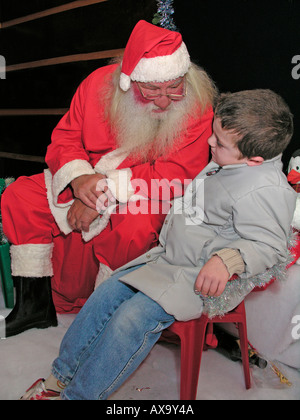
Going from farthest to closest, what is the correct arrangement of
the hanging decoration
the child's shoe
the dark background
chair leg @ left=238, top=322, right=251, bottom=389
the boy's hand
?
the hanging decoration
the dark background
chair leg @ left=238, top=322, right=251, bottom=389
the child's shoe
the boy's hand

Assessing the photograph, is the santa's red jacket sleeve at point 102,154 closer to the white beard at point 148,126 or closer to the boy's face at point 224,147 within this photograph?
the white beard at point 148,126

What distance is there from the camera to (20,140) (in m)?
3.38

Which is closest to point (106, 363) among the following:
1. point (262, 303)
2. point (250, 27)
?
point (262, 303)

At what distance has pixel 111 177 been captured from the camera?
60.8 inches

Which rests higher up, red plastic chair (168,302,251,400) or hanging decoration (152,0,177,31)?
hanging decoration (152,0,177,31)

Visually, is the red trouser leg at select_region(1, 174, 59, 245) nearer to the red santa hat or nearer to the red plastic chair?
the red santa hat

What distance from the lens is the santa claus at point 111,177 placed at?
4.93 feet

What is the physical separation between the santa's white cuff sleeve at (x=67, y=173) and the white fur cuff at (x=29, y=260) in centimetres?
20

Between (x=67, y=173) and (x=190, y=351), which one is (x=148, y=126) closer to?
(x=67, y=173)

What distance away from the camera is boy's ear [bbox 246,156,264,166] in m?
1.19

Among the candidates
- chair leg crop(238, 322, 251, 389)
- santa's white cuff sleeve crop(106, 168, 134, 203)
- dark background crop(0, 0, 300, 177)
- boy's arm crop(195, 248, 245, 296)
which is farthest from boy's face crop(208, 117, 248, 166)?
dark background crop(0, 0, 300, 177)

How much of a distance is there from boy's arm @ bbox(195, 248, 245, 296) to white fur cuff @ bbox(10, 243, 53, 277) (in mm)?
768
